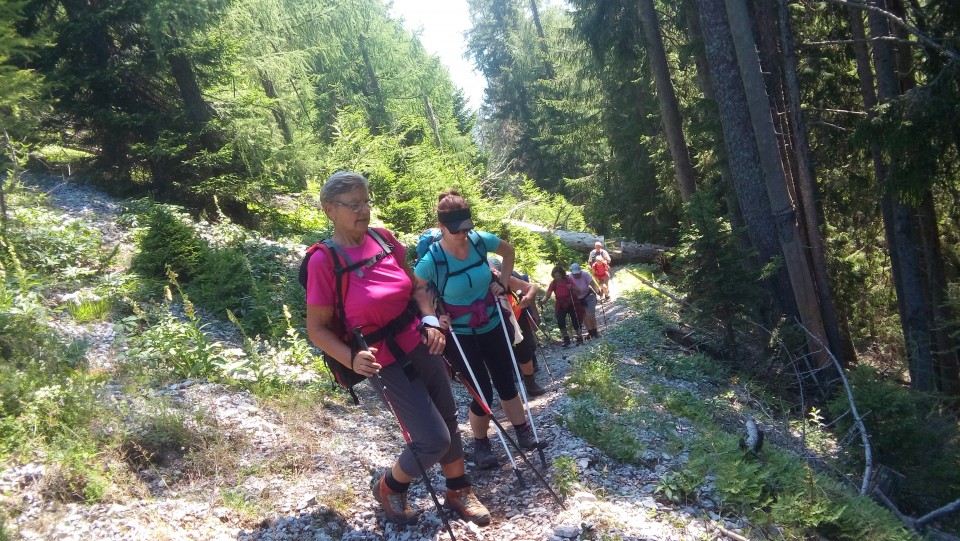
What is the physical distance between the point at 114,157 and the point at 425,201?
30.1ft

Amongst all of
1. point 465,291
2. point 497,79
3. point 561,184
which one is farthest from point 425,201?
point 497,79

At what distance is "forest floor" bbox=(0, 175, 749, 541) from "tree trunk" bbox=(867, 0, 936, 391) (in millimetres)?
7594

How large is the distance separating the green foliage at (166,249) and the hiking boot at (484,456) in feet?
20.8

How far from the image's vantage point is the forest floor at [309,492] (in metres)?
4.48

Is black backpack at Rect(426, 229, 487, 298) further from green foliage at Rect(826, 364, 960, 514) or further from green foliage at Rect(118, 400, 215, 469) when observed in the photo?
green foliage at Rect(826, 364, 960, 514)

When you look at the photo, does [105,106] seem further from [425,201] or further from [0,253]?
[425,201]

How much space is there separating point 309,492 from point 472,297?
206 centimetres

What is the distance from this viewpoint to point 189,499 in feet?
15.9

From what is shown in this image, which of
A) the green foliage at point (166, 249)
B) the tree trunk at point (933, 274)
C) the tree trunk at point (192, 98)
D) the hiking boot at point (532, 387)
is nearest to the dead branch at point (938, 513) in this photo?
the hiking boot at point (532, 387)

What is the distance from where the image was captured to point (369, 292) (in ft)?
13.4

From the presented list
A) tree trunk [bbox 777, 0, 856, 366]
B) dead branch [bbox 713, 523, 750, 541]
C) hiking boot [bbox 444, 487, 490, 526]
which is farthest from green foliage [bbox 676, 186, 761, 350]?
hiking boot [bbox 444, 487, 490, 526]

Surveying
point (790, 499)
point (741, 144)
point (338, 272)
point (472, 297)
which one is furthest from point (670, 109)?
point (338, 272)

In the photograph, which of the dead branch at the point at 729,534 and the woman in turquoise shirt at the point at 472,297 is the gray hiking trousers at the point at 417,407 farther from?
the dead branch at the point at 729,534

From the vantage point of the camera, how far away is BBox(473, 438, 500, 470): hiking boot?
564cm
